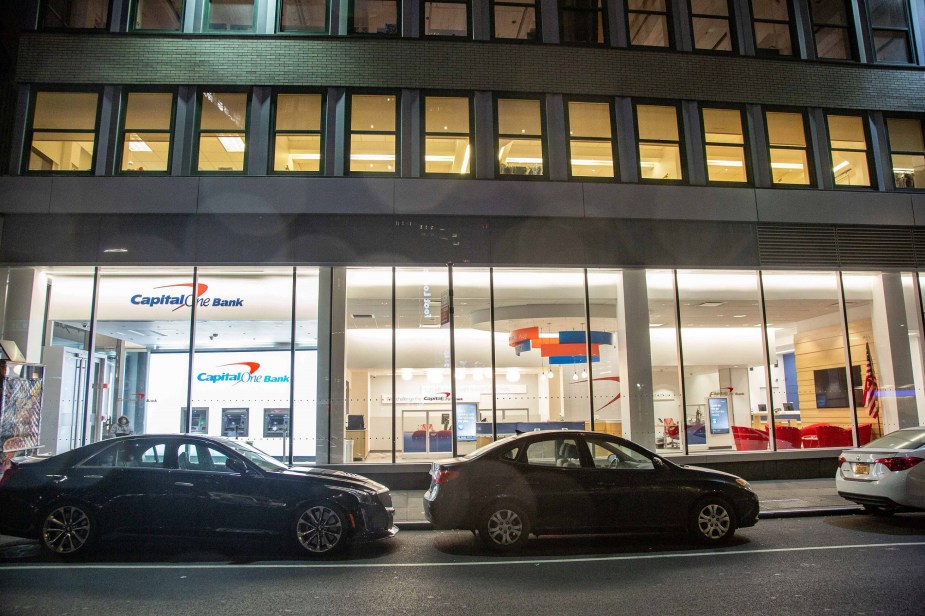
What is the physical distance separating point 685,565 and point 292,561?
4.57m

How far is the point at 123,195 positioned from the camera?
13.8m

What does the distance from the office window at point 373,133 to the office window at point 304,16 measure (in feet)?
6.50

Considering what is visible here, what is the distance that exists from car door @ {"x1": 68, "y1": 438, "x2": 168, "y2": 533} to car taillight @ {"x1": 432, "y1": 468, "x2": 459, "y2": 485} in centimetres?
340

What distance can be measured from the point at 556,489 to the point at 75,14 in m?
15.3

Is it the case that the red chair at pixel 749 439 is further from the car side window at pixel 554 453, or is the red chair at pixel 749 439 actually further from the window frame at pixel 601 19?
the window frame at pixel 601 19

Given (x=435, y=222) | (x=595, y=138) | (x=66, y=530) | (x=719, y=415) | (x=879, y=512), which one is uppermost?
(x=595, y=138)

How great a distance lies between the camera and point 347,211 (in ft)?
45.4

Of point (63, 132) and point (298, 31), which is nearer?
point (63, 132)

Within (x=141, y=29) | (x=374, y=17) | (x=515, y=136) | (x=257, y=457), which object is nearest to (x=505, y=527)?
(x=257, y=457)

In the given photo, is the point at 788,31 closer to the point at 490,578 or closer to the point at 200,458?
the point at 490,578

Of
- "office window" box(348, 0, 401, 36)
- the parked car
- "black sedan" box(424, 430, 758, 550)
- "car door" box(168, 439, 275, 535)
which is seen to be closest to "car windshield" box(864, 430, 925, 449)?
the parked car

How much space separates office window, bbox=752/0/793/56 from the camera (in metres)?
16.2

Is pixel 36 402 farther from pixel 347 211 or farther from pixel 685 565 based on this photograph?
pixel 685 565

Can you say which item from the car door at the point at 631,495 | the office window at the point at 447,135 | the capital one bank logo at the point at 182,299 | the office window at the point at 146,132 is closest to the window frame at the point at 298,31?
the office window at the point at 447,135
